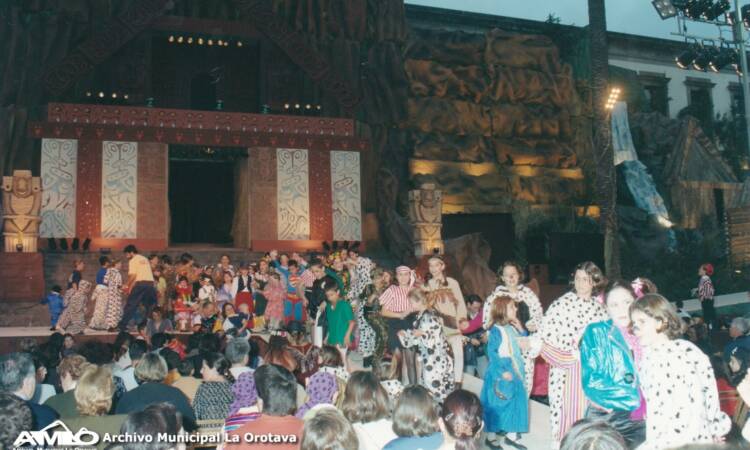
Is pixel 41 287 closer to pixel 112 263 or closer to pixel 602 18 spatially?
pixel 112 263

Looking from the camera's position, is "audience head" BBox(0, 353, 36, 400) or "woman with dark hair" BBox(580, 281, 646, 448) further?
"woman with dark hair" BBox(580, 281, 646, 448)

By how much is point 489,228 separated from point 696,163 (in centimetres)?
1099

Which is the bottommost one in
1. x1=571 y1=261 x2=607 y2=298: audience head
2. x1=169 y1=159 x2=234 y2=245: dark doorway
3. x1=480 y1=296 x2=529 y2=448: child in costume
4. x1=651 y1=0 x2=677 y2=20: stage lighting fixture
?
x1=480 y1=296 x2=529 y2=448: child in costume

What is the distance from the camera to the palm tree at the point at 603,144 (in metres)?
16.0

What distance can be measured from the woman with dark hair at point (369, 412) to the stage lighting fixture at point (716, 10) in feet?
50.3

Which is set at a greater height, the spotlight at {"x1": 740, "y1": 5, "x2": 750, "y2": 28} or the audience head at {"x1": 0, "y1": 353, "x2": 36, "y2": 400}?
the spotlight at {"x1": 740, "y1": 5, "x2": 750, "y2": 28}

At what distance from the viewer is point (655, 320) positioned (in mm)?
3781

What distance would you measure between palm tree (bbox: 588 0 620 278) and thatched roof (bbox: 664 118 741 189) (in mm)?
15196

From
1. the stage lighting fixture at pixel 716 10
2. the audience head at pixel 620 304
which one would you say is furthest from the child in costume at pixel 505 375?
the stage lighting fixture at pixel 716 10

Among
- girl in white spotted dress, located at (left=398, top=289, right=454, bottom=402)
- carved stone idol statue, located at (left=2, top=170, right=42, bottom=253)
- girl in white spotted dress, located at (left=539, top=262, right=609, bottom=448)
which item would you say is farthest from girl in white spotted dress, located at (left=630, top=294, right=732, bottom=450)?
carved stone idol statue, located at (left=2, top=170, right=42, bottom=253)

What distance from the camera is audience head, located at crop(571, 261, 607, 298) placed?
18.6 feet

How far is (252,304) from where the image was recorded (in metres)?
13.3

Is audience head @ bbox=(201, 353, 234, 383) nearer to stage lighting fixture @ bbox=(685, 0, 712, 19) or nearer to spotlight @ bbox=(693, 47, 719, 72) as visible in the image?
spotlight @ bbox=(693, 47, 719, 72)

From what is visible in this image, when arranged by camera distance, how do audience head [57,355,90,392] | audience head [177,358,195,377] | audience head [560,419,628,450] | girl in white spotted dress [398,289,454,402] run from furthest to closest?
girl in white spotted dress [398,289,454,402] < audience head [177,358,195,377] < audience head [57,355,90,392] < audience head [560,419,628,450]
